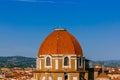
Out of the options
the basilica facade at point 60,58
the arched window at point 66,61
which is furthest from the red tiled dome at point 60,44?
the arched window at point 66,61

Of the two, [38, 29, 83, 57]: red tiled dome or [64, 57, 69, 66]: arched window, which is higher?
[38, 29, 83, 57]: red tiled dome

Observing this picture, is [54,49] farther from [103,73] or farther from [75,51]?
[103,73]

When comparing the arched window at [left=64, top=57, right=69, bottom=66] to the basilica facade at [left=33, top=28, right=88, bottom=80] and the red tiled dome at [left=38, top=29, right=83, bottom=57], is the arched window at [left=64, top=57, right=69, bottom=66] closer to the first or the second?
the basilica facade at [left=33, top=28, right=88, bottom=80]

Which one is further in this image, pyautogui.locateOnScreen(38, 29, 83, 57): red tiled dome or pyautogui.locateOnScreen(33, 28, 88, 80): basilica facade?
pyautogui.locateOnScreen(38, 29, 83, 57): red tiled dome

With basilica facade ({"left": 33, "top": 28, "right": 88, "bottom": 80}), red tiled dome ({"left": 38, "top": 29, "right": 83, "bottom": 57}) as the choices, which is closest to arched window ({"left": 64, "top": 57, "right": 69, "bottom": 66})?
basilica facade ({"left": 33, "top": 28, "right": 88, "bottom": 80})

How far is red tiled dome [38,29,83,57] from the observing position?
66819mm

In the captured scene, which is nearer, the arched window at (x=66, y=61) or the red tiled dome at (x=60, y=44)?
the arched window at (x=66, y=61)

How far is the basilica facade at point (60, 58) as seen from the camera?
66062 mm

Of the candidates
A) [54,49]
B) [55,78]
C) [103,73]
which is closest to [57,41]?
[54,49]

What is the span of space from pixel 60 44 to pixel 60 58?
2433mm

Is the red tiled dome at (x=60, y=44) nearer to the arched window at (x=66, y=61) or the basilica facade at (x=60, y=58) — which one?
the basilica facade at (x=60, y=58)

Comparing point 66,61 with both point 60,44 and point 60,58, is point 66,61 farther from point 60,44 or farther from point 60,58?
point 60,44

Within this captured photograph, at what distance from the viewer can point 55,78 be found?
66.4 m

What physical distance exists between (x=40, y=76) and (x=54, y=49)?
15.2ft
